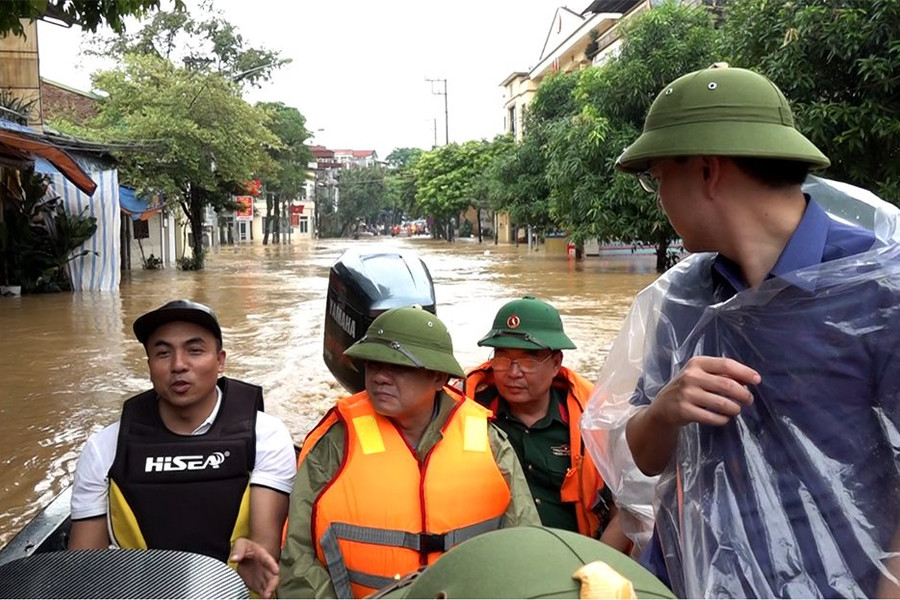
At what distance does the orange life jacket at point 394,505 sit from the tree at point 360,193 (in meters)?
73.5

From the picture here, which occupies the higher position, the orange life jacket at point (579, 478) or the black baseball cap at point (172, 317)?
the black baseball cap at point (172, 317)

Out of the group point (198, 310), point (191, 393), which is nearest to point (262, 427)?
point (191, 393)

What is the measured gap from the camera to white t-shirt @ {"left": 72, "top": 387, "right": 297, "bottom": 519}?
2.16 meters

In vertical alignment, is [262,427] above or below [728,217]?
below

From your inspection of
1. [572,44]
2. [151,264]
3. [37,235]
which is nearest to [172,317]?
[37,235]

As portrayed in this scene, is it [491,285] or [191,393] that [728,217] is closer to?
[191,393]

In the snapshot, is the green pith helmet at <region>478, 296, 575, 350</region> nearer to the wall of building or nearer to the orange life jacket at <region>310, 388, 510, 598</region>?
the orange life jacket at <region>310, 388, 510, 598</region>

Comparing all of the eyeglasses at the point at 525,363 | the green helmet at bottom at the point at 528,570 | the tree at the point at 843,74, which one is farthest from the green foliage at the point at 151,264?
the green helmet at bottom at the point at 528,570

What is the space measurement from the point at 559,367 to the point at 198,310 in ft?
3.87

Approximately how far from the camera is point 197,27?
77.6 ft

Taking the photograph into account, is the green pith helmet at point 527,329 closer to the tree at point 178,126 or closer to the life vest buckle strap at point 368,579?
the life vest buckle strap at point 368,579

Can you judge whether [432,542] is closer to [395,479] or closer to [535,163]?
[395,479]

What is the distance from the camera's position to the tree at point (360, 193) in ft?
245

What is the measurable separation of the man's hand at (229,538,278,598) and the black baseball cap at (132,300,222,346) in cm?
65
